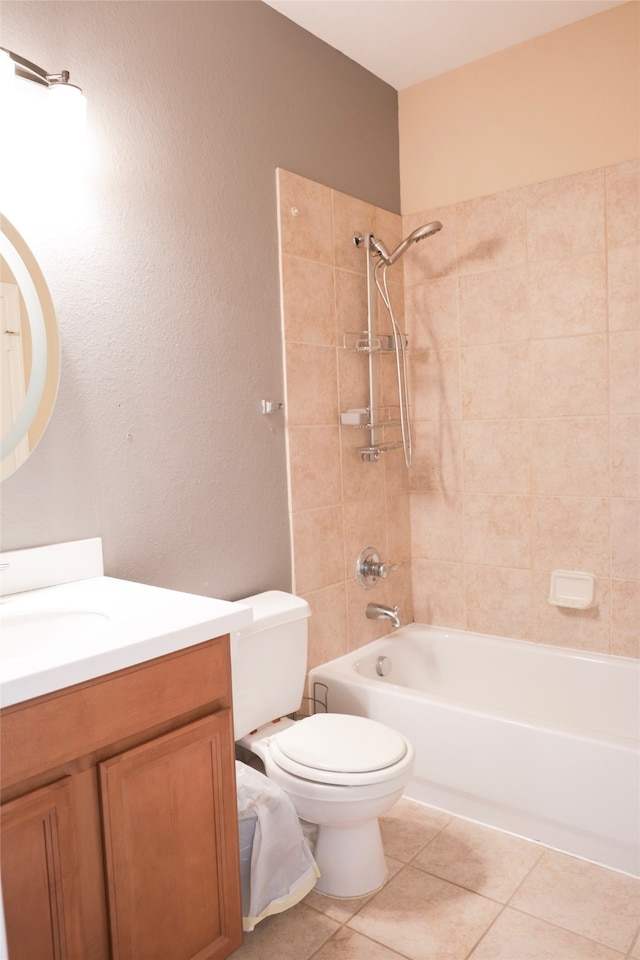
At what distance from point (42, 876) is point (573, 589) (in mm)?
2007

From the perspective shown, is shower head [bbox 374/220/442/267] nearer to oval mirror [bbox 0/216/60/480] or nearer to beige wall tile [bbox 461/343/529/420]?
beige wall tile [bbox 461/343/529/420]

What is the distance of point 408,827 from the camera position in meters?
2.18

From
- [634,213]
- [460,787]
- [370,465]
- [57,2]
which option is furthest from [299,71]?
[460,787]

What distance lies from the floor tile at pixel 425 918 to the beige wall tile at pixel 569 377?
5.29ft

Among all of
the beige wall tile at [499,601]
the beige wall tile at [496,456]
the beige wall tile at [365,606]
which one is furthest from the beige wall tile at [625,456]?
the beige wall tile at [365,606]

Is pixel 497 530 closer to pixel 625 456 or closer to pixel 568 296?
pixel 625 456

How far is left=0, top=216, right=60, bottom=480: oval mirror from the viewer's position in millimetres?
1580

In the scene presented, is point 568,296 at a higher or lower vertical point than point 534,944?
higher

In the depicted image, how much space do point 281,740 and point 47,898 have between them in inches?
32.2

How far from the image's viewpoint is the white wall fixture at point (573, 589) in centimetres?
254

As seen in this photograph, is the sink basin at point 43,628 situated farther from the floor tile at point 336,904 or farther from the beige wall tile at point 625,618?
the beige wall tile at point 625,618

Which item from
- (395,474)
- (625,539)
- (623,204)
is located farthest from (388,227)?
(625,539)

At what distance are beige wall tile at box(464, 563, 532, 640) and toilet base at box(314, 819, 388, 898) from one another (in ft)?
3.67

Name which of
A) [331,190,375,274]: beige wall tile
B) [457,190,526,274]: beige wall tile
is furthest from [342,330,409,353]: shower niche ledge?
[457,190,526,274]: beige wall tile
